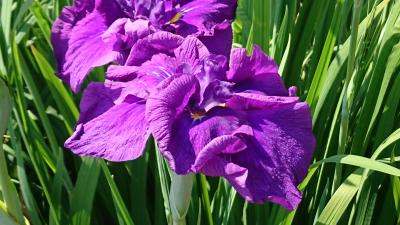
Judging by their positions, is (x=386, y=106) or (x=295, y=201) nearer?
(x=295, y=201)

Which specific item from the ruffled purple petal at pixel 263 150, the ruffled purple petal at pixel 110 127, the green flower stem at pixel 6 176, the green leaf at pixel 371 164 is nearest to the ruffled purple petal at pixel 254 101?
the ruffled purple petal at pixel 263 150

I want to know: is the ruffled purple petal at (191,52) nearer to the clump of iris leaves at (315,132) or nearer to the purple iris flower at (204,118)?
the purple iris flower at (204,118)

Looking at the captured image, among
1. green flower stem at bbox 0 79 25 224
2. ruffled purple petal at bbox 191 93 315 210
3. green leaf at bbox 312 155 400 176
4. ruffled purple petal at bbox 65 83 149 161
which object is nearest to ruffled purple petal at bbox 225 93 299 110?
ruffled purple petal at bbox 191 93 315 210

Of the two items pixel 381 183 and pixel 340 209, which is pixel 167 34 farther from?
pixel 381 183

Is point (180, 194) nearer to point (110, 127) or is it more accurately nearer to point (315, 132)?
point (110, 127)

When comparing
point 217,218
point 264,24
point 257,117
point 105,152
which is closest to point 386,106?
point 264,24

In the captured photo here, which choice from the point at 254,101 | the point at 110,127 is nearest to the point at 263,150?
the point at 254,101

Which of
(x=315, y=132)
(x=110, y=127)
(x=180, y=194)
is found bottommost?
(x=315, y=132)
